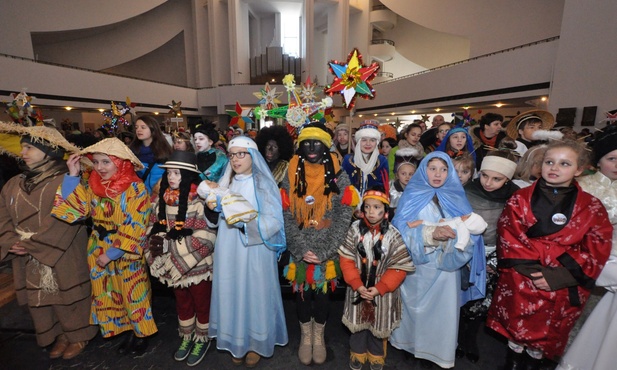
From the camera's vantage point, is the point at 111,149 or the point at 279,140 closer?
the point at 111,149

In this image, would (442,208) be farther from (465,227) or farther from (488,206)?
(488,206)

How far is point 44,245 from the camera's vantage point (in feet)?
8.24

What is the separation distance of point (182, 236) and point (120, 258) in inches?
25.4

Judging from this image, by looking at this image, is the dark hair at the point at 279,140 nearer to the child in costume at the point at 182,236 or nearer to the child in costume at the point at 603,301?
the child in costume at the point at 182,236

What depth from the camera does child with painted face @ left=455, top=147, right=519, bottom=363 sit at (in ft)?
8.18

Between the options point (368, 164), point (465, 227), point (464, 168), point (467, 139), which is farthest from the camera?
point (368, 164)

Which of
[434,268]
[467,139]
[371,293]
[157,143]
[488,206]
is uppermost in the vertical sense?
[467,139]

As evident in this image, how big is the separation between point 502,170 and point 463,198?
470 millimetres

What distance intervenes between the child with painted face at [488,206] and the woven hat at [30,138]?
3.65 meters

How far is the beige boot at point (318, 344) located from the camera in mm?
2625

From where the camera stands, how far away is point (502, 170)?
2463 mm

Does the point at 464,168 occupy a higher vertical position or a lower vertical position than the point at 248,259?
higher

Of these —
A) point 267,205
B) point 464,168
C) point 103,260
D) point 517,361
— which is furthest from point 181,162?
point 517,361

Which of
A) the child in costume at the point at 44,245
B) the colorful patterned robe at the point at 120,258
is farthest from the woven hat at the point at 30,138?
the colorful patterned robe at the point at 120,258
